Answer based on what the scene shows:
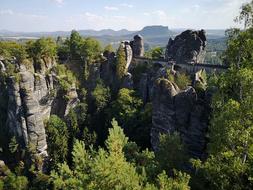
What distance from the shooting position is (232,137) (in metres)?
22.6

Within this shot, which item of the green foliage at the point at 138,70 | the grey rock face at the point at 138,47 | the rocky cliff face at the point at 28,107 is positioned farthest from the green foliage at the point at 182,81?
the rocky cliff face at the point at 28,107

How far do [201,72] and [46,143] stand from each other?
3261 cm

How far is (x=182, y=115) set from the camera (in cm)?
4919

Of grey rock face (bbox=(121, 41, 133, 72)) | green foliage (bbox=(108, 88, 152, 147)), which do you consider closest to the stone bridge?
grey rock face (bbox=(121, 41, 133, 72))

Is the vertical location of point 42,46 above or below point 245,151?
above

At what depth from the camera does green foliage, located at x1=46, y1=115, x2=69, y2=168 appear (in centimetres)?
6226

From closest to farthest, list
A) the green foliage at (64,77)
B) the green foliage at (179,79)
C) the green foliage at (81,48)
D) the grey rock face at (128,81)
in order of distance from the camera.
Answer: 1. the green foliage at (179,79)
2. the green foliage at (64,77)
3. the grey rock face at (128,81)
4. the green foliage at (81,48)

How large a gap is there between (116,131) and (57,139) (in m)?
35.5

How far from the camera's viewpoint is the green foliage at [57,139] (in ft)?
204

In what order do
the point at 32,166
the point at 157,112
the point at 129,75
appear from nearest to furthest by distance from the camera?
the point at 157,112 < the point at 32,166 < the point at 129,75

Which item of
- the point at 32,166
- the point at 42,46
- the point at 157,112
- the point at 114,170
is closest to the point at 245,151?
the point at 114,170

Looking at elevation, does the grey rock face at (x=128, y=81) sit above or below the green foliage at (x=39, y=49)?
below

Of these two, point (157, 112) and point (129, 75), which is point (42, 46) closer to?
point (129, 75)

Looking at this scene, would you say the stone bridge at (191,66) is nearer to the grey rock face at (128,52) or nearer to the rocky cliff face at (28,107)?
the grey rock face at (128,52)
